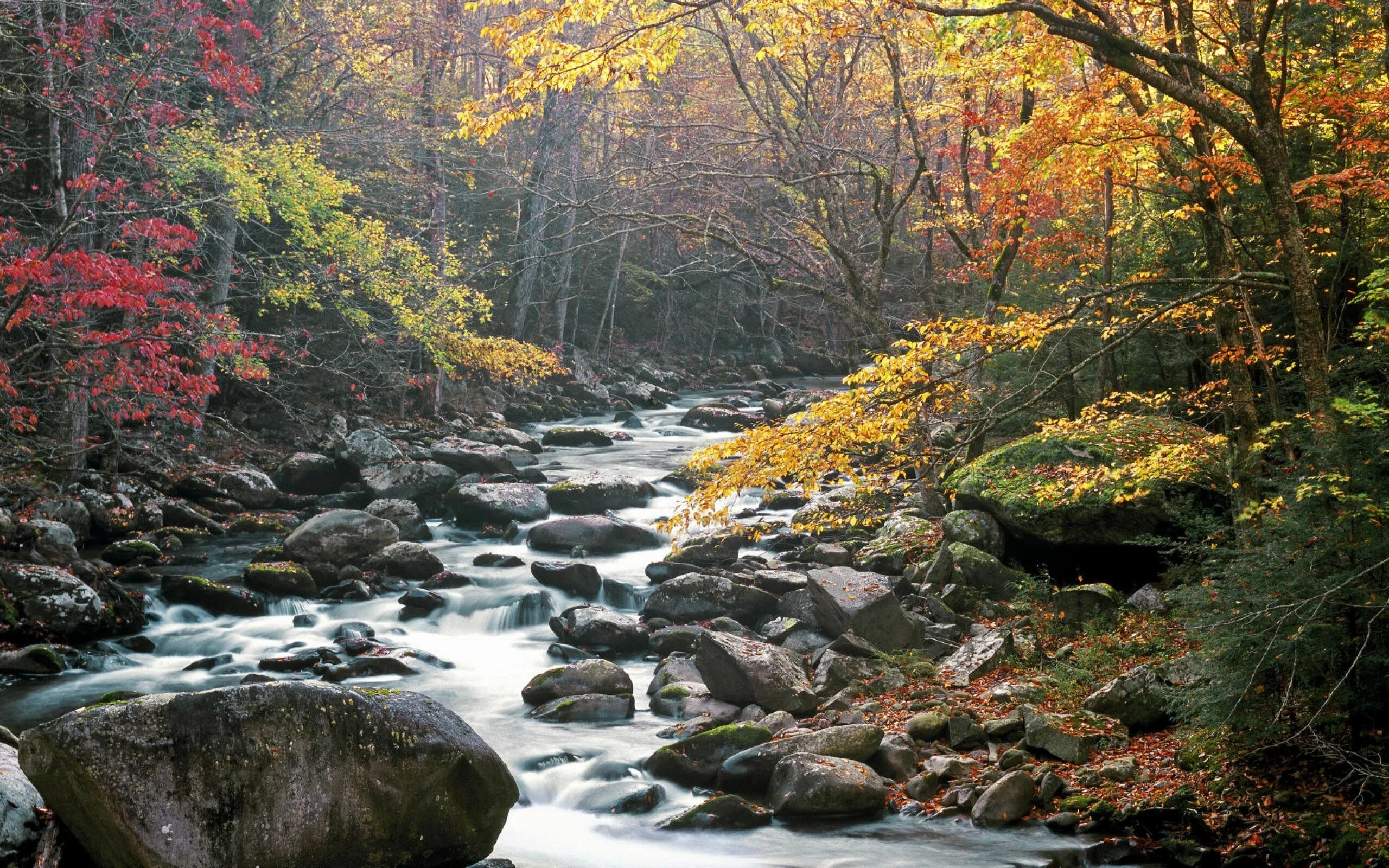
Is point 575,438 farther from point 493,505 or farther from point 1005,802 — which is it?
point 1005,802

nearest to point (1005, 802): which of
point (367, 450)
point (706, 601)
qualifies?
point (706, 601)

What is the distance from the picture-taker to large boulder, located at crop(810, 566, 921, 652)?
10516mm

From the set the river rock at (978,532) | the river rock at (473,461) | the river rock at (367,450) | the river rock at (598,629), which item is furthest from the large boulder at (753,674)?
the river rock at (367,450)

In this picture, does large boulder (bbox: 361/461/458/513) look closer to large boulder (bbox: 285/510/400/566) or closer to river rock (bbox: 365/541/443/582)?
large boulder (bbox: 285/510/400/566)

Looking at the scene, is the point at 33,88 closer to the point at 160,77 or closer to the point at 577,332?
the point at 160,77

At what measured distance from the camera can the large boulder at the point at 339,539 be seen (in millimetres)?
14039

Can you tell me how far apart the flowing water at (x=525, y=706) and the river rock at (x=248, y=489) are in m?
1.79

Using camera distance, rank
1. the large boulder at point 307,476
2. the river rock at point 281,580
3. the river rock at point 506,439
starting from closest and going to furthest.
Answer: the river rock at point 281,580, the large boulder at point 307,476, the river rock at point 506,439

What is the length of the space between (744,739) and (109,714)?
4.92 meters

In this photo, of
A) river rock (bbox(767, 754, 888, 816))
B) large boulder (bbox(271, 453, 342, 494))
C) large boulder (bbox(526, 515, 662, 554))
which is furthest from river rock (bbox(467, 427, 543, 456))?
river rock (bbox(767, 754, 888, 816))

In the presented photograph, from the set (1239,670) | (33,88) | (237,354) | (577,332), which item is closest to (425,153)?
(577,332)

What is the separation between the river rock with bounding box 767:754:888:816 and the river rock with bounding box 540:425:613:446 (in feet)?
54.7

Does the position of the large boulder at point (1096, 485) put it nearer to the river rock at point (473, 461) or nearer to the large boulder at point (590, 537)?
the large boulder at point (590, 537)

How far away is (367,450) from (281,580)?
6.31 m
